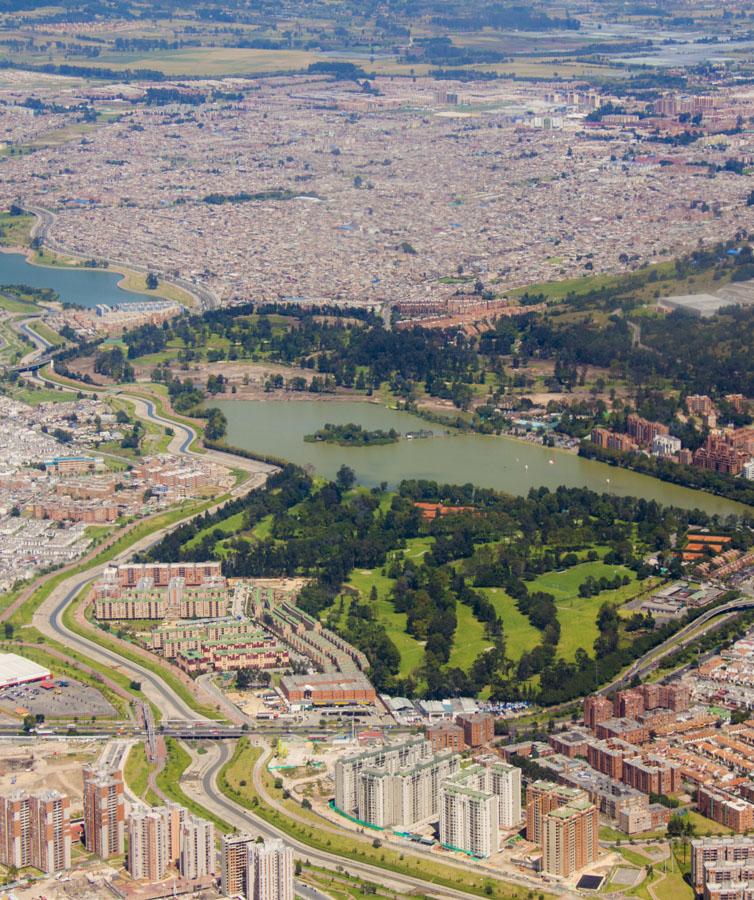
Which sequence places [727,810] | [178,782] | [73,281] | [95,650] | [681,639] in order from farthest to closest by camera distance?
[73,281] < [681,639] < [95,650] < [178,782] < [727,810]

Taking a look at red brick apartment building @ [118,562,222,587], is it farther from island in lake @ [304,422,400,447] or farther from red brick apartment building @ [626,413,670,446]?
red brick apartment building @ [626,413,670,446]

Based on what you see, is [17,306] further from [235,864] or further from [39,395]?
[235,864]

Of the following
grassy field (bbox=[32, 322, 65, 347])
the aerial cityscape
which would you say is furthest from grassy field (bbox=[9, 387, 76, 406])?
grassy field (bbox=[32, 322, 65, 347])

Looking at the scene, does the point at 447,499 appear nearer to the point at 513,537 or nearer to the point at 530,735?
the point at 513,537

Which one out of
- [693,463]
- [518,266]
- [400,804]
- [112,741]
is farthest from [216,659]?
[518,266]

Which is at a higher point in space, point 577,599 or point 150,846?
point 150,846

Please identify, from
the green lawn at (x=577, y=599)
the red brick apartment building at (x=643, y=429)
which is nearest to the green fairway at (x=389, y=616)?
the green lawn at (x=577, y=599)

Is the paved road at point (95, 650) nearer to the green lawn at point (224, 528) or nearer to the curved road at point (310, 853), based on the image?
the green lawn at point (224, 528)

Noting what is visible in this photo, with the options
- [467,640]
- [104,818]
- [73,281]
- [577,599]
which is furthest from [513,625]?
[73,281]
